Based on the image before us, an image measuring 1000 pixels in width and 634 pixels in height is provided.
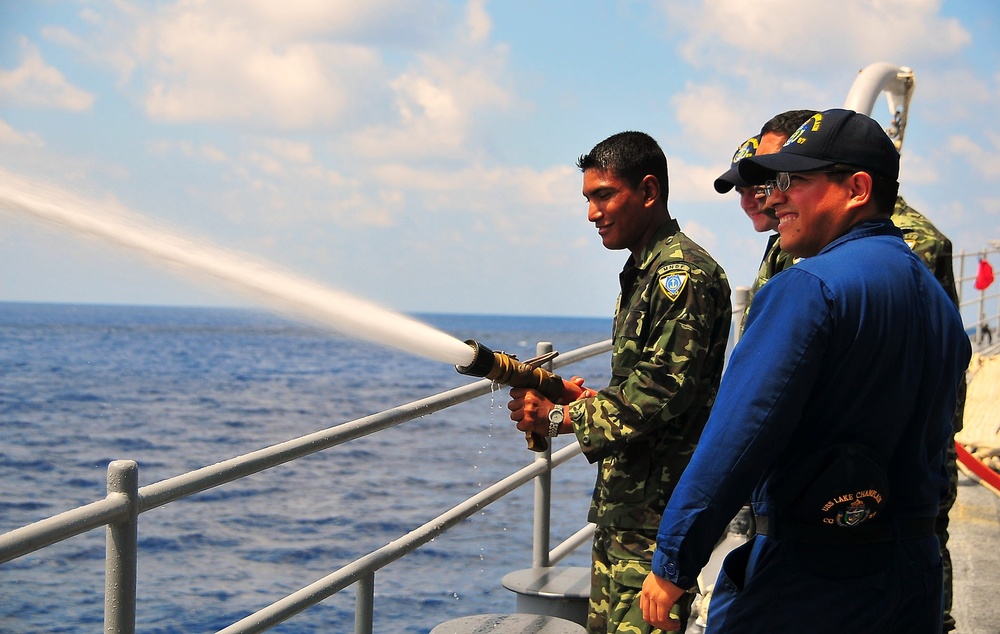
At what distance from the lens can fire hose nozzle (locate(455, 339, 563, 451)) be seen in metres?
3.06

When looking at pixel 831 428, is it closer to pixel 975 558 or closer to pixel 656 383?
pixel 656 383

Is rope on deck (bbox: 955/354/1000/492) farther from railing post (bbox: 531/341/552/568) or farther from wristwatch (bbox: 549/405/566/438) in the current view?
wristwatch (bbox: 549/405/566/438)

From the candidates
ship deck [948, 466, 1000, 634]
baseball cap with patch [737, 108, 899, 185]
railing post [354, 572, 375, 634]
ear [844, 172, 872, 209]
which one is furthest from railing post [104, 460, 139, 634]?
ship deck [948, 466, 1000, 634]

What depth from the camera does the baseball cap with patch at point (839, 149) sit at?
2.25 m

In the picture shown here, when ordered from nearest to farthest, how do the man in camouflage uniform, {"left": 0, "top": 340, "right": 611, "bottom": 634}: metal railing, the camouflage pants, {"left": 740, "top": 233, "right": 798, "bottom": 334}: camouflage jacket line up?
{"left": 0, "top": 340, "right": 611, "bottom": 634}: metal railing
the camouflage pants
the man in camouflage uniform
{"left": 740, "top": 233, "right": 798, "bottom": 334}: camouflage jacket

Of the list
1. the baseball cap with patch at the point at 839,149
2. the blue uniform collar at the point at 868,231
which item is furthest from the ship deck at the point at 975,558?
the baseball cap with patch at the point at 839,149

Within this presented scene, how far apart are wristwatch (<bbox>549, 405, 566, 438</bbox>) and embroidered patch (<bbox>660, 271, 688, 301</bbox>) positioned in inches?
18.8

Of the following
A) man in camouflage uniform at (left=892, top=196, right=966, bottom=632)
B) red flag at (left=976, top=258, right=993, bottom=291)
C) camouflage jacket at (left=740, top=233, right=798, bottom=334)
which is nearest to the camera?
man in camouflage uniform at (left=892, top=196, right=966, bottom=632)

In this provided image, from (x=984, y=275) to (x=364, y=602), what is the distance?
10.8 metres

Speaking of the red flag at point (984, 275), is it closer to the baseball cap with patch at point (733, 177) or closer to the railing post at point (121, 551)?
the baseball cap with patch at point (733, 177)

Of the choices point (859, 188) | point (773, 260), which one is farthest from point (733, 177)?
point (859, 188)

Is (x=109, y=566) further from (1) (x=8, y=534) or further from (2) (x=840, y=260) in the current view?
(2) (x=840, y=260)

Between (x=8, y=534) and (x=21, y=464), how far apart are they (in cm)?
3035

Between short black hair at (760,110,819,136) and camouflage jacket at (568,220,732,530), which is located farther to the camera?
short black hair at (760,110,819,136)
